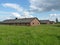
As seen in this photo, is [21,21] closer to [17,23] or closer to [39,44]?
[17,23]

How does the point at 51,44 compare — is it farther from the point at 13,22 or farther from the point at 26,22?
the point at 13,22

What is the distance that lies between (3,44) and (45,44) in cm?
377

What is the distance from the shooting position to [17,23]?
81.0 metres

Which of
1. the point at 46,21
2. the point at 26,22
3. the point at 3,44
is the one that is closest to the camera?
the point at 3,44


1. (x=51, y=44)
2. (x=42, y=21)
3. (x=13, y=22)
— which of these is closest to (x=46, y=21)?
(x=42, y=21)

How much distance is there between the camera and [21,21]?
262 ft

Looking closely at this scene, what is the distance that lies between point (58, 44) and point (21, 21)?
219ft

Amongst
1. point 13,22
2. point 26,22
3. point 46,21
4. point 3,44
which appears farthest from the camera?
point 46,21

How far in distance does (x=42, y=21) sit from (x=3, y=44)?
355 feet

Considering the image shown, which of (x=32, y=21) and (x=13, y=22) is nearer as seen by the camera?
(x=32, y=21)

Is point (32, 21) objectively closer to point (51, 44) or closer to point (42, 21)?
point (42, 21)

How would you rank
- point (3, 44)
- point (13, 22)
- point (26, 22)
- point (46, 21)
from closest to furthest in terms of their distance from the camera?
point (3, 44)
point (26, 22)
point (13, 22)
point (46, 21)

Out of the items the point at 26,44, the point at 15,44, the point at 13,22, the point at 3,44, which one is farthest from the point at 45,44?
the point at 13,22

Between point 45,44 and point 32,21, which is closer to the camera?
point 45,44
